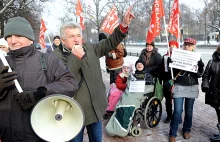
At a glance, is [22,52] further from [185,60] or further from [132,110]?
[185,60]

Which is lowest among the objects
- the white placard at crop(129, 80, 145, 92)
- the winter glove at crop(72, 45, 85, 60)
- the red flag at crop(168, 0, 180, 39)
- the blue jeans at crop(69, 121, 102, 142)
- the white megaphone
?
the blue jeans at crop(69, 121, 102, 142)

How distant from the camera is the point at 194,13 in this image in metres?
51.3

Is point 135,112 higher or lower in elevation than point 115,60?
lower

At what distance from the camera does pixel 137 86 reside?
4.45 m

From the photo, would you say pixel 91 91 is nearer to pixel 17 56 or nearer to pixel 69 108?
pixel 69 108

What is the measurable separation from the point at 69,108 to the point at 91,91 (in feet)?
2.09

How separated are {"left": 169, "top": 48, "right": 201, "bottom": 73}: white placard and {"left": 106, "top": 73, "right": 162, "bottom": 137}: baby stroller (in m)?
0.77

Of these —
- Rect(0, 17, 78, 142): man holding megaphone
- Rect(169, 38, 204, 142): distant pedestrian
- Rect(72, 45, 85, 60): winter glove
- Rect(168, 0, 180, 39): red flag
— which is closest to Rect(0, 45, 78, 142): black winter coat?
Rect(0, 17, 78, 142): man holding megaphone

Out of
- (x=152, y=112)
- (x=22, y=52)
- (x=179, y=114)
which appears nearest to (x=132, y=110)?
(x=152, y=112)

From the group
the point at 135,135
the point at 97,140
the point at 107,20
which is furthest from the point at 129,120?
the point at 107,20

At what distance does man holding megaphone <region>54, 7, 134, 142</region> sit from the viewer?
227 cm

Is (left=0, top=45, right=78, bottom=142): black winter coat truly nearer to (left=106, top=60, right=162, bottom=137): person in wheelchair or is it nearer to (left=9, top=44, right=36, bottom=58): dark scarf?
(left=9, top=44, right=36, bottom=58): dark scarf

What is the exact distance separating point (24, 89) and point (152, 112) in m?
3.29

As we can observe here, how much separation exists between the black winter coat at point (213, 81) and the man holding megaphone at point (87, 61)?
207 cm
